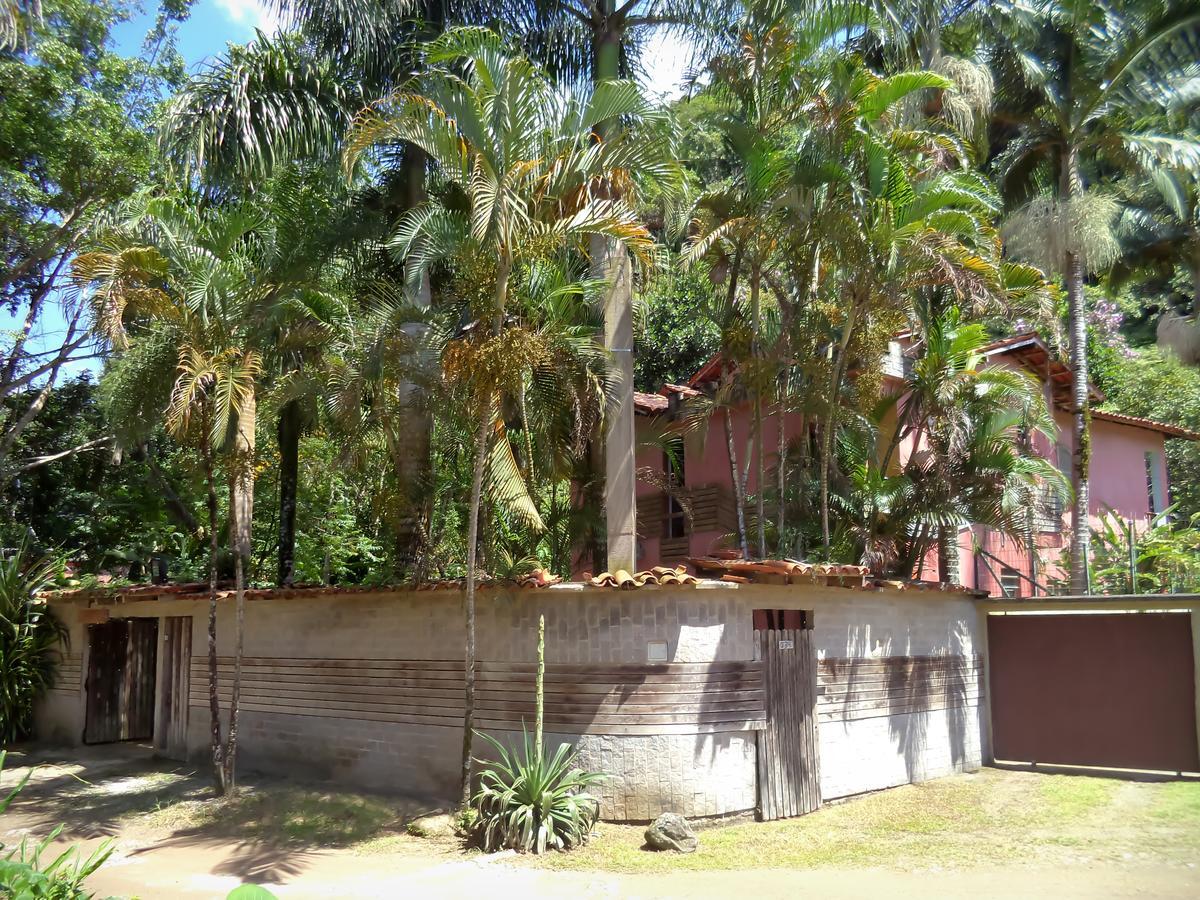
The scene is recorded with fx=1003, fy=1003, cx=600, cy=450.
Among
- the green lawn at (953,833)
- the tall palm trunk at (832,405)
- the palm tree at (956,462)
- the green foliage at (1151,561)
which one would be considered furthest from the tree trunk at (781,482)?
the green foliage at (1151,561)

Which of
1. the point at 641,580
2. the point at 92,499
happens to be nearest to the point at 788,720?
the point at 641,580

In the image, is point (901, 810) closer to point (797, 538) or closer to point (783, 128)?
point (797, 538)

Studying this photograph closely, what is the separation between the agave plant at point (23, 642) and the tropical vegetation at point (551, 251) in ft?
0.88

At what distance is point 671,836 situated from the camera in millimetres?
9133

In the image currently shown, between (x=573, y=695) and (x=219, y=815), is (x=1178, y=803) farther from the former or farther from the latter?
(x=219, y=815)

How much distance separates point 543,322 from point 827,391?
4224 mm

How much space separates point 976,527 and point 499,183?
12.2 m

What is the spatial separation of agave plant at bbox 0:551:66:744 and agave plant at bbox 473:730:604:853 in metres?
10.3

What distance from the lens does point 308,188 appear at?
12.7 meters

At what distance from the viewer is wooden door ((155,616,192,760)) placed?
14.5 m

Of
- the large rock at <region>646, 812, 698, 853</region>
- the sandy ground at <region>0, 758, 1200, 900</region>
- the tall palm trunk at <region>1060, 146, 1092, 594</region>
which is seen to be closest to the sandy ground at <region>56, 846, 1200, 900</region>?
the sandy ground at <region>0, 758, 1200, 900</region>

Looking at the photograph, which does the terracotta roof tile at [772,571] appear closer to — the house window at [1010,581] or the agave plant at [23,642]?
the house window at [1010,581]

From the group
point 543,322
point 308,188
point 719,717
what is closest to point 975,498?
point 719,717

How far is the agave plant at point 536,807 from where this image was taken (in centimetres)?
915
